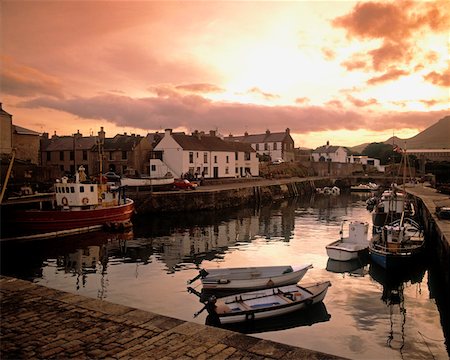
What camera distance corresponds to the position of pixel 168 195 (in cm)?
4500

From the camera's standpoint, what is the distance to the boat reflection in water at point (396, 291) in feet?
43.5

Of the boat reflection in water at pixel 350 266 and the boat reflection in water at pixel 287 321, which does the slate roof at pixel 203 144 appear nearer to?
the boat reflection in water at pixel 350 266

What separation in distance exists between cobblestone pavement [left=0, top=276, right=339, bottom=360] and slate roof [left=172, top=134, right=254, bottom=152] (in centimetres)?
4986

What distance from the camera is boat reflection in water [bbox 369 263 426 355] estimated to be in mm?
13273

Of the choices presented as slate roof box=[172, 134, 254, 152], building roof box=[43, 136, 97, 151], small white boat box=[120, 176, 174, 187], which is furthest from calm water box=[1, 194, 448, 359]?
building roof box=[43, 136, 97, 151]

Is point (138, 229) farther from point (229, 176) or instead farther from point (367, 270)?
point (229, 176)

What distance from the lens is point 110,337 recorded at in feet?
26.0

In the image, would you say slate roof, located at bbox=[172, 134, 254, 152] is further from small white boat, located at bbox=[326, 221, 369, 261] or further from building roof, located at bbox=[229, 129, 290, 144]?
small white boat, located at bbox=[326, 221, 369, 261]

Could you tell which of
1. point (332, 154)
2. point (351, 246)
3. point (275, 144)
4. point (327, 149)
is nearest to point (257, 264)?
point (351, 246)

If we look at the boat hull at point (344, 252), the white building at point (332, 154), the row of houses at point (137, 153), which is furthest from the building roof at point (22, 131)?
the white building at point (332, 154)

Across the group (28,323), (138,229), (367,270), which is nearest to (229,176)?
(138,229)

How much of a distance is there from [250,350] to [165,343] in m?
1.72

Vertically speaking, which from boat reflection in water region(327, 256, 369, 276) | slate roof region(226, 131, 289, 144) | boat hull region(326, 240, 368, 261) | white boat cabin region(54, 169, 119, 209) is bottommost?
boat reflection in water region(327, 256, 369, 276)

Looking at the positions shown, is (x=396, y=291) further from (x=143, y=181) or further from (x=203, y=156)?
(x=203, y=156)
